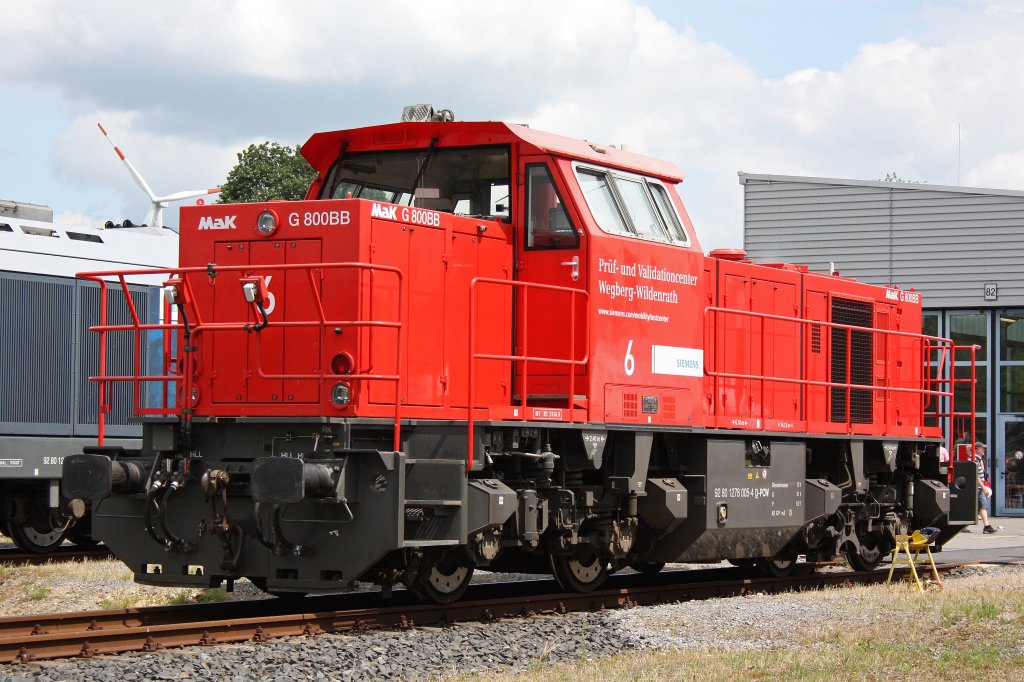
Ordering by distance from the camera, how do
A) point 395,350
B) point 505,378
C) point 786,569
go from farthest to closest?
point 786,569 → point 505,378 → point 395,350

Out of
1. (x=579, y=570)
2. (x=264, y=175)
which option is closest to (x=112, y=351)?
(x=579, y=570)

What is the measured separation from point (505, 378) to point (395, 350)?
1.38 m

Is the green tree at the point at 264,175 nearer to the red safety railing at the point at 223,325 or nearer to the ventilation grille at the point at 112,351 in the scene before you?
the ventilation grille at the point at 112,351

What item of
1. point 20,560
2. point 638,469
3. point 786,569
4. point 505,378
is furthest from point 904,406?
point 20,560

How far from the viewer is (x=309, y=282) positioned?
10.7 m

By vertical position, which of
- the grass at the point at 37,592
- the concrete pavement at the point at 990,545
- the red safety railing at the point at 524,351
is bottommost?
the concrete pavement at the point at 990,545

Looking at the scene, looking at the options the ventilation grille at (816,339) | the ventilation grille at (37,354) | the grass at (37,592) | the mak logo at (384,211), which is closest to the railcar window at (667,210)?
the ventilation grille at (816,339)

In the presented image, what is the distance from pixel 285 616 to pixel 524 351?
9.20ft

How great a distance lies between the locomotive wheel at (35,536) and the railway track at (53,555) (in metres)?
0.10

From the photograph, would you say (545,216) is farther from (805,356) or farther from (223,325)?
(805,356)

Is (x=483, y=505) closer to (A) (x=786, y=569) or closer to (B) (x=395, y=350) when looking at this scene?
(B) (x=395, y=350)

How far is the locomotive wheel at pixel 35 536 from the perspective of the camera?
18.1 metres

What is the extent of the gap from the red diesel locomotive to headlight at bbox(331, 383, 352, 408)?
0.02 meters

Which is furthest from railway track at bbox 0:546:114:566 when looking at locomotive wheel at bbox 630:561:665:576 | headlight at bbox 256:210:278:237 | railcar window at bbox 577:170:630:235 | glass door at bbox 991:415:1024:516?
glass door at bbox 991:415:1024:516
